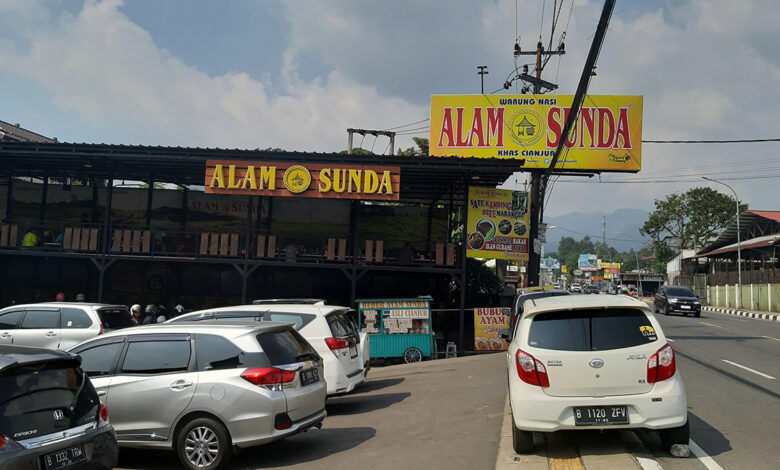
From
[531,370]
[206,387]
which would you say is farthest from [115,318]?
[531,370]

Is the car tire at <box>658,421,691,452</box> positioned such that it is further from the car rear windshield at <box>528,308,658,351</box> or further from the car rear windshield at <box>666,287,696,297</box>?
the car rear windshield at <box>666,287,696,297</box>

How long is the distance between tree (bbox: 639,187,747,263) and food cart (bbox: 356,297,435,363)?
56204 millimetres

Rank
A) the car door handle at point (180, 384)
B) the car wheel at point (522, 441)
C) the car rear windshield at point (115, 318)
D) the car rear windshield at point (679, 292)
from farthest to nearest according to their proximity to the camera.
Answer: the car rear windshield at point (679, 292) < the car rear windshield at point (115, 318) < the car door handle at point (180, 384) < the car wheel at point (522, 441)

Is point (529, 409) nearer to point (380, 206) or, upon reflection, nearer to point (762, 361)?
point (762, 361)

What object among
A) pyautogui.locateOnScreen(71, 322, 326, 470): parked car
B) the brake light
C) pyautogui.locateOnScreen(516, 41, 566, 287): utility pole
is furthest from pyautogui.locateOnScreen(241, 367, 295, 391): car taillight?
pyautogui.locateOnScreen(516, 41, 566, 287): utility pole

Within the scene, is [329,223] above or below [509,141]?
below

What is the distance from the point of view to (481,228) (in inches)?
832

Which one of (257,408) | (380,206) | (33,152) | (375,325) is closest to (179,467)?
(257,408)

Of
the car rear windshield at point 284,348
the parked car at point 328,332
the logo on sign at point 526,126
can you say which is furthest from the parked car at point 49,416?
the logo on sign at point 526,126

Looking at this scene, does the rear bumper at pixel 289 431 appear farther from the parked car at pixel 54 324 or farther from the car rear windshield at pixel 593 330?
the parked car at pixel 54 324

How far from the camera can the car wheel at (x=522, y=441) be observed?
6.35 meters

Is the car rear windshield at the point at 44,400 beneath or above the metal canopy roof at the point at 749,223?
beneath

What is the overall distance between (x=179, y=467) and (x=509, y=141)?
840 inches

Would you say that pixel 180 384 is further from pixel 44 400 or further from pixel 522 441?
pixel 522 441
